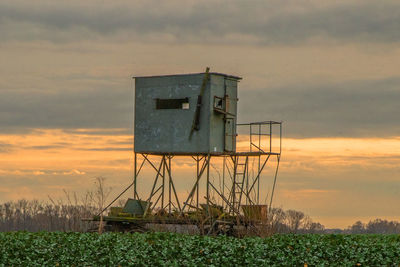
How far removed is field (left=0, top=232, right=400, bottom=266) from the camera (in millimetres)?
17062

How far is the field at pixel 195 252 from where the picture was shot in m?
17.1

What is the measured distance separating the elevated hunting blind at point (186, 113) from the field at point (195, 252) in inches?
309

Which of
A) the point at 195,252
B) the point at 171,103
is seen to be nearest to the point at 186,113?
the point at 171,103

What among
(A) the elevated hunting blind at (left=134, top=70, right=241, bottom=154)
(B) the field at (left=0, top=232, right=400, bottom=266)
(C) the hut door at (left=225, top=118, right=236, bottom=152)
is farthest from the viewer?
(C) the hut door at (left=225, top=118, right=236, bottom=152)

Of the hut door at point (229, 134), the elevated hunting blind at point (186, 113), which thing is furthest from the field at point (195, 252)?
the hut door at point (229, 134)

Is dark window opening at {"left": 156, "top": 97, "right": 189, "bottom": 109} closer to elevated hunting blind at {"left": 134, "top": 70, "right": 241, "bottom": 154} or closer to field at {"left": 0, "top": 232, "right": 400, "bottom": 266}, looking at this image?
elevated hunting blind at {"left": 134, "top": 70, "right": 241, "bottom": 154}

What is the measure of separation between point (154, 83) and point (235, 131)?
390 cm

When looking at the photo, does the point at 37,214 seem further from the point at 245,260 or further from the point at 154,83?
the point at 245,260

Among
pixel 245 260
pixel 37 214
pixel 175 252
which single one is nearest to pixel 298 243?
pixel 245 260

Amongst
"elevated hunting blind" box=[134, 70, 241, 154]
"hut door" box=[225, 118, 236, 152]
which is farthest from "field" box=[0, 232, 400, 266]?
"hut door" box=[225, 118, 236, 152]

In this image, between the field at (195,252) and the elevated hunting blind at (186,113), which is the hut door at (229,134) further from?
the field at (195,252)

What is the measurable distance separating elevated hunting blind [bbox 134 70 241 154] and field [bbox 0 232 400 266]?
784cm

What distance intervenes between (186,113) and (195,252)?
1014cm

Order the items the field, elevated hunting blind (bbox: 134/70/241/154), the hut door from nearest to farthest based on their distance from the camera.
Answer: the field → elevated hunting blind (bbox: 134/70/241/154) → the hut door
